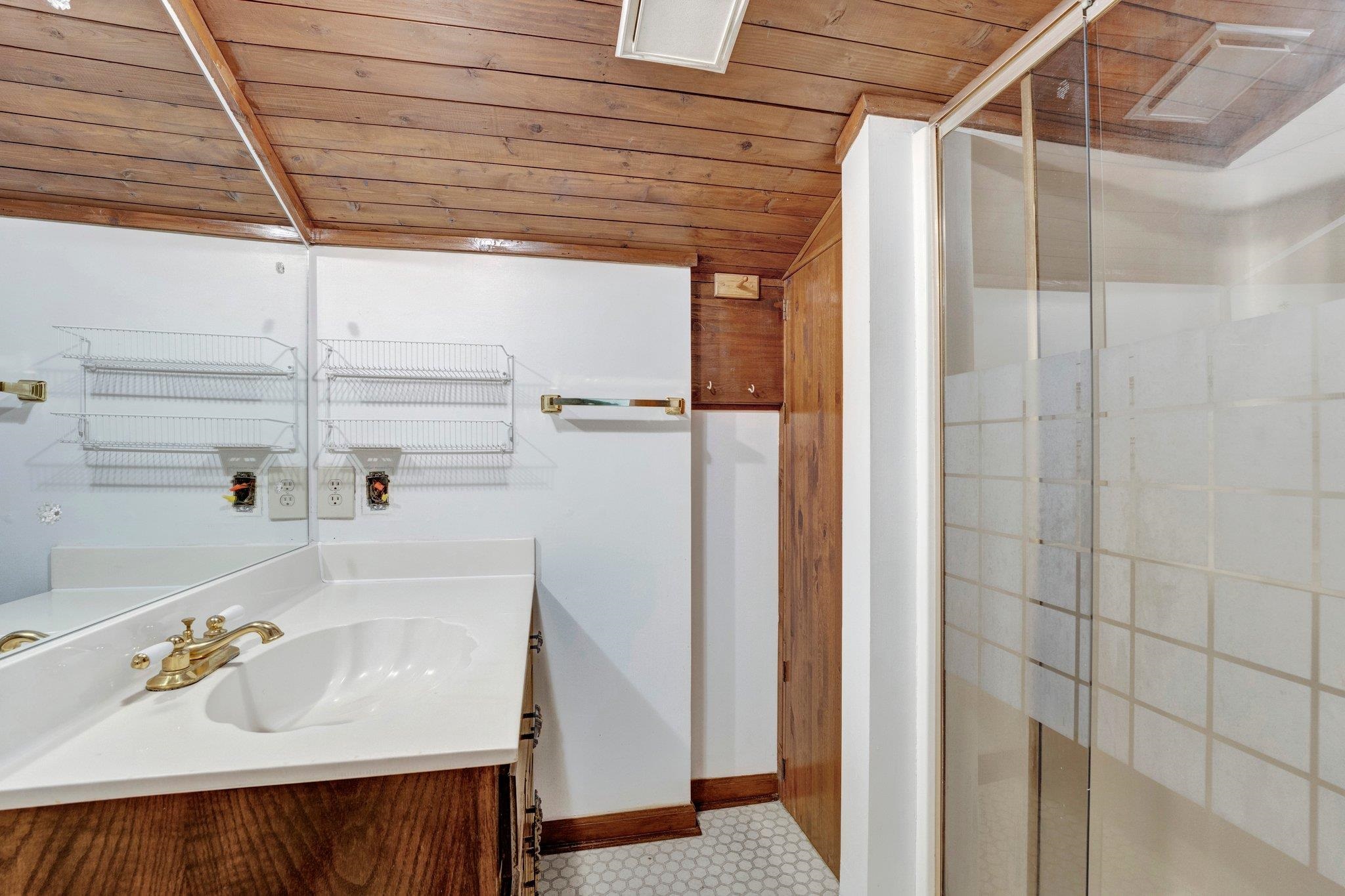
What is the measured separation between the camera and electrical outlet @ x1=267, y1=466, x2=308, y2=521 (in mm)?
1398

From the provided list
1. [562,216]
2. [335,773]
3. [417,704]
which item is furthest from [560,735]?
[562,216]

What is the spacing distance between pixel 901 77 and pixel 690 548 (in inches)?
54.6

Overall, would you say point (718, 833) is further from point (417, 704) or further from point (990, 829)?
point (417, 704)

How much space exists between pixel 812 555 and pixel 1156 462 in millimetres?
1020

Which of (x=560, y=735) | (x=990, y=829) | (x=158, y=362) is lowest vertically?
(x=560, y=735)

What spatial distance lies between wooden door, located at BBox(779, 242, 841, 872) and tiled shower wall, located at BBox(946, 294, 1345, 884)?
0.56 meters

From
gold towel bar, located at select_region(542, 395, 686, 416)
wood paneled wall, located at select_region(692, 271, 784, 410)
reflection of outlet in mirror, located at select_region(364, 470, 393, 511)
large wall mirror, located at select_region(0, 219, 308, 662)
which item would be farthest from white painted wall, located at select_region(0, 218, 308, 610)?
wood paneled wall, located at select_region(692, 271, 784, 410)

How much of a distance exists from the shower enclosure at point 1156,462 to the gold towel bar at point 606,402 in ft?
2.73

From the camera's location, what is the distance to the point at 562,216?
1.64m

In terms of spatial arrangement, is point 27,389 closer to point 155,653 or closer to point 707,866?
point 155,653

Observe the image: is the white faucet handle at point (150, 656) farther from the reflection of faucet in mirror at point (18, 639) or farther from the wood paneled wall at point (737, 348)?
the wood paneled wall at point (737, 348)

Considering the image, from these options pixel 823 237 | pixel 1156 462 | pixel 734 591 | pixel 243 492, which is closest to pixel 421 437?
pixel 243 492

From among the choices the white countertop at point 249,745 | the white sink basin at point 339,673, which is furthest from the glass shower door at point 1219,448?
the white sink basin at point 339,673

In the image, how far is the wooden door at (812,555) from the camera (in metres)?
1.58
